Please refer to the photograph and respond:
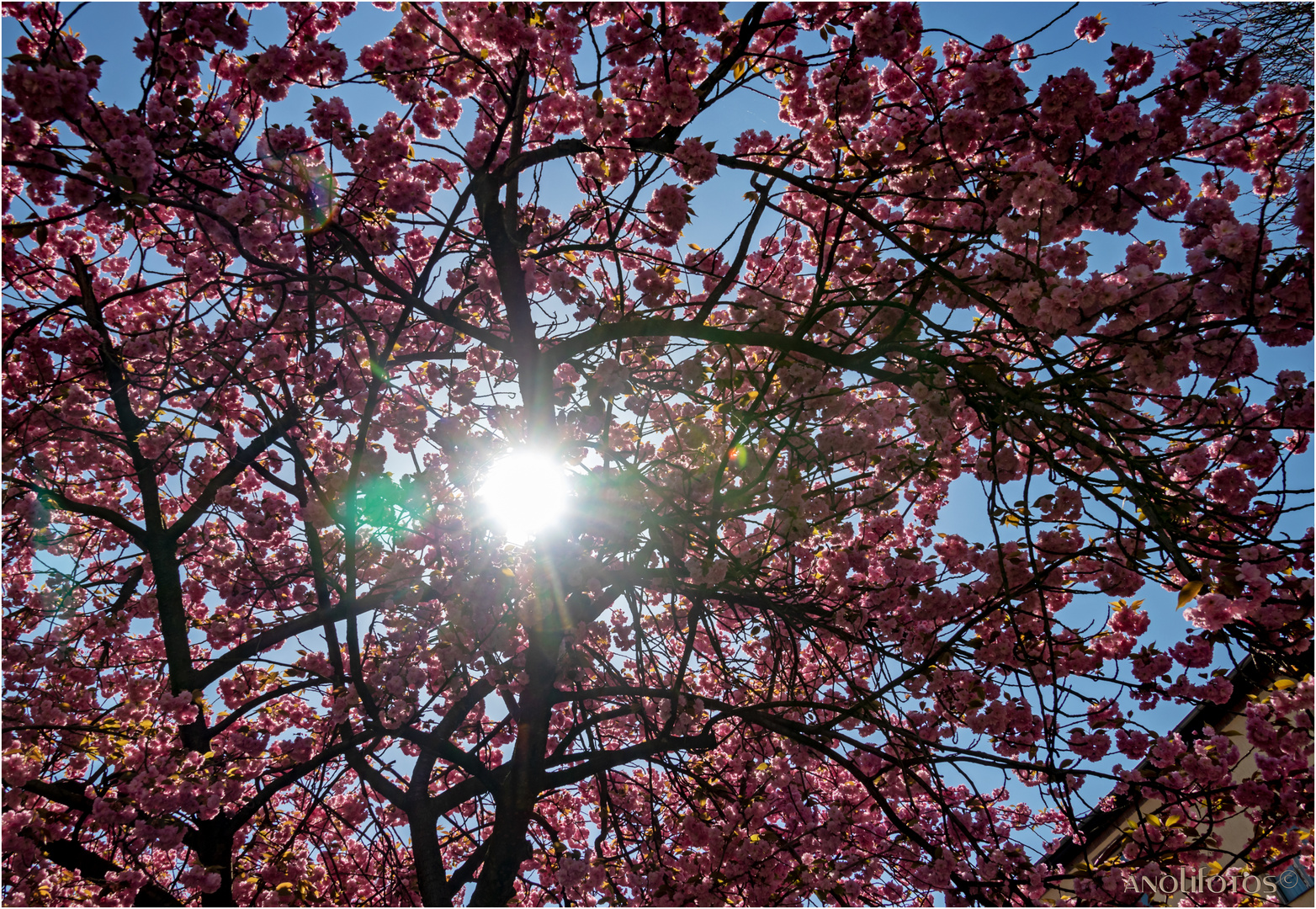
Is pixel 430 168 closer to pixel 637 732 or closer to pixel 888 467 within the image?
pixel 888 467

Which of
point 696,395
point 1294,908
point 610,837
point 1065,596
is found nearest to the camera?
point 696,395

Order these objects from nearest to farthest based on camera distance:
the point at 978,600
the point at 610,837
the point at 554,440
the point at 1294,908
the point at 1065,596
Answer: the point at 554,440
the point at 978,600
the point at 1065,596
the point at 1294,908
the point at 610,837

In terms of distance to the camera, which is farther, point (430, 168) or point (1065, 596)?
point (430, 168)

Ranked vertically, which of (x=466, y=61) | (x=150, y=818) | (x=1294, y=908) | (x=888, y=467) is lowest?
(x=1294, y=908)

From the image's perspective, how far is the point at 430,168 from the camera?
6.29 metres

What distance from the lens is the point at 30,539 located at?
22.6 ft

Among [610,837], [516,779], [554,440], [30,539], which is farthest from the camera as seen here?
[610,837]

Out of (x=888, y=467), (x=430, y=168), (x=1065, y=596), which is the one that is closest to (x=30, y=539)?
(x=430, y=168)

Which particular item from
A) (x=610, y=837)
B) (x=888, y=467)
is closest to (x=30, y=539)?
(x=610, y=837)

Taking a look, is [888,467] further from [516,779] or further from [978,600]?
[516,779]

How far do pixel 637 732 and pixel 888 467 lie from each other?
4.79 metres

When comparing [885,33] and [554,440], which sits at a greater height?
[885,33]

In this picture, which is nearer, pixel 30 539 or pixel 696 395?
pixel 696 395

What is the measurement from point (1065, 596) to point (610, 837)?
5.99 meters
